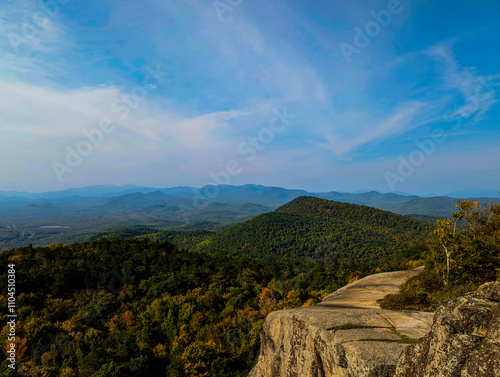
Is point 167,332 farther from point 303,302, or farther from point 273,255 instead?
point 273,255

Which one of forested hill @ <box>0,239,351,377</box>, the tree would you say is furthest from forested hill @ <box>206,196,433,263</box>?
the tree

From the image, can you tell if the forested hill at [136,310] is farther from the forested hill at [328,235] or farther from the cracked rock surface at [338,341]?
the forested hill at [328,235]

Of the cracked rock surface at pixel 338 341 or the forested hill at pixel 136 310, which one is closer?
the cracked rock surface at pixel 338 341

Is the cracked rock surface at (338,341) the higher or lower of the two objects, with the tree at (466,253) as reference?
lower

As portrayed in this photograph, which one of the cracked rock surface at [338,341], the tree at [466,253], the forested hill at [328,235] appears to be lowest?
the forested hill at [328,235]

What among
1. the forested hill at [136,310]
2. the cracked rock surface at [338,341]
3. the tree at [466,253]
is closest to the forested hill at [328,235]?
the forested hill at [136,310]

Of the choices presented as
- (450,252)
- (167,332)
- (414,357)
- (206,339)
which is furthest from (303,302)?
(414,357)

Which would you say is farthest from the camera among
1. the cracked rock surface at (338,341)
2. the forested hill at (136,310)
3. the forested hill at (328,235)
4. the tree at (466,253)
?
the forested hill at (328,235)
